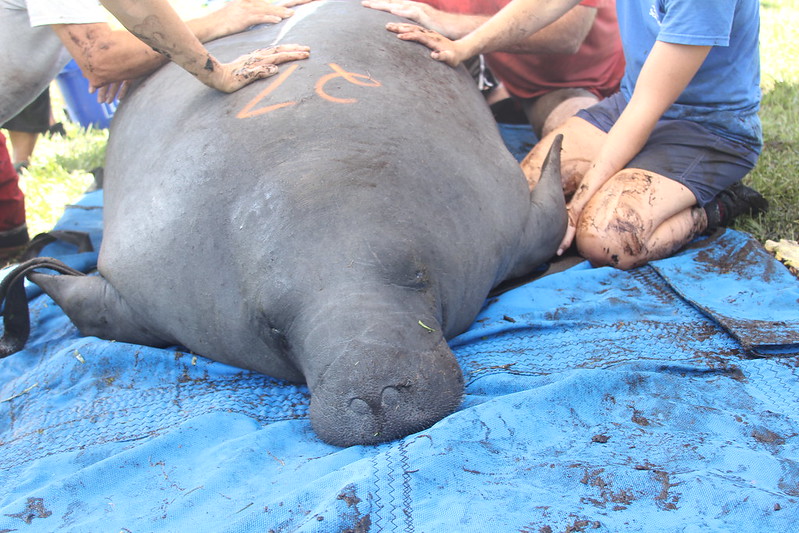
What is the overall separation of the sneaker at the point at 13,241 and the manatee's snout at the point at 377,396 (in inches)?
126

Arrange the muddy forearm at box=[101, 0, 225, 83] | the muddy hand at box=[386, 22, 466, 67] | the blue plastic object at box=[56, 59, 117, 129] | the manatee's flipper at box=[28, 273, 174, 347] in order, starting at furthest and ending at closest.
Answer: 1. the blue plastic object at box=[56, 59, 117, 129]
2. the muddy hand at box=[386, 22, 466, 67]
3. the manatee's flipper at box=[28, 273, 174, 347]
4. the muddy forearm at box=[101, 0, 225, 83]

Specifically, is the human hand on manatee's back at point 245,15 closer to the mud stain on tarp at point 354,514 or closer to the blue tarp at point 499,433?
the blue tarp at point 499,433

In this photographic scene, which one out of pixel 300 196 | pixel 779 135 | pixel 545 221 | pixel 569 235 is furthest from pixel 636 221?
pixel 779 135

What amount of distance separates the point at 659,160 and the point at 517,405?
1.94 metres

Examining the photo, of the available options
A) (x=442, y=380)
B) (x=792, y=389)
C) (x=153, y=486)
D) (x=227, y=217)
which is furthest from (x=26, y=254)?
(x=792, y=389)

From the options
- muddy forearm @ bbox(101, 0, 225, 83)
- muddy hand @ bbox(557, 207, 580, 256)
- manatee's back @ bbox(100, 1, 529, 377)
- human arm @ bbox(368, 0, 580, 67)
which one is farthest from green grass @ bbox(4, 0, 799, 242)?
muddy forearm @ bbox(101, 0, 225, 83)

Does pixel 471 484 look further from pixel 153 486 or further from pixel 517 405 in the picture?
pixel 153 486

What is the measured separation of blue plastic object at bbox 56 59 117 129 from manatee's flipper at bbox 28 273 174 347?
148 inches

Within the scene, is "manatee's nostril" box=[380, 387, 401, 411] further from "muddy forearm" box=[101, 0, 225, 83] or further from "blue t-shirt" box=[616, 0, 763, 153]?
"blue t-shirt" box=[616, 0, 763, 153]

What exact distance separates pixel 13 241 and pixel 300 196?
2937mm

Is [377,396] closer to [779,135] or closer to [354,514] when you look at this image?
[354,514]

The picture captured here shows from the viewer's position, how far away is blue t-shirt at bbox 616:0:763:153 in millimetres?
3217

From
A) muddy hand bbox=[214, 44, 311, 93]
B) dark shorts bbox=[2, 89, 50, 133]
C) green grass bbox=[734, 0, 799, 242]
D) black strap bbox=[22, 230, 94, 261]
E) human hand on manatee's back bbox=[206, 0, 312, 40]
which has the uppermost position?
human hand on manatee's back bbox=[206, 0, 312, 40]

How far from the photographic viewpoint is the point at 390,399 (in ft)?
6.97
